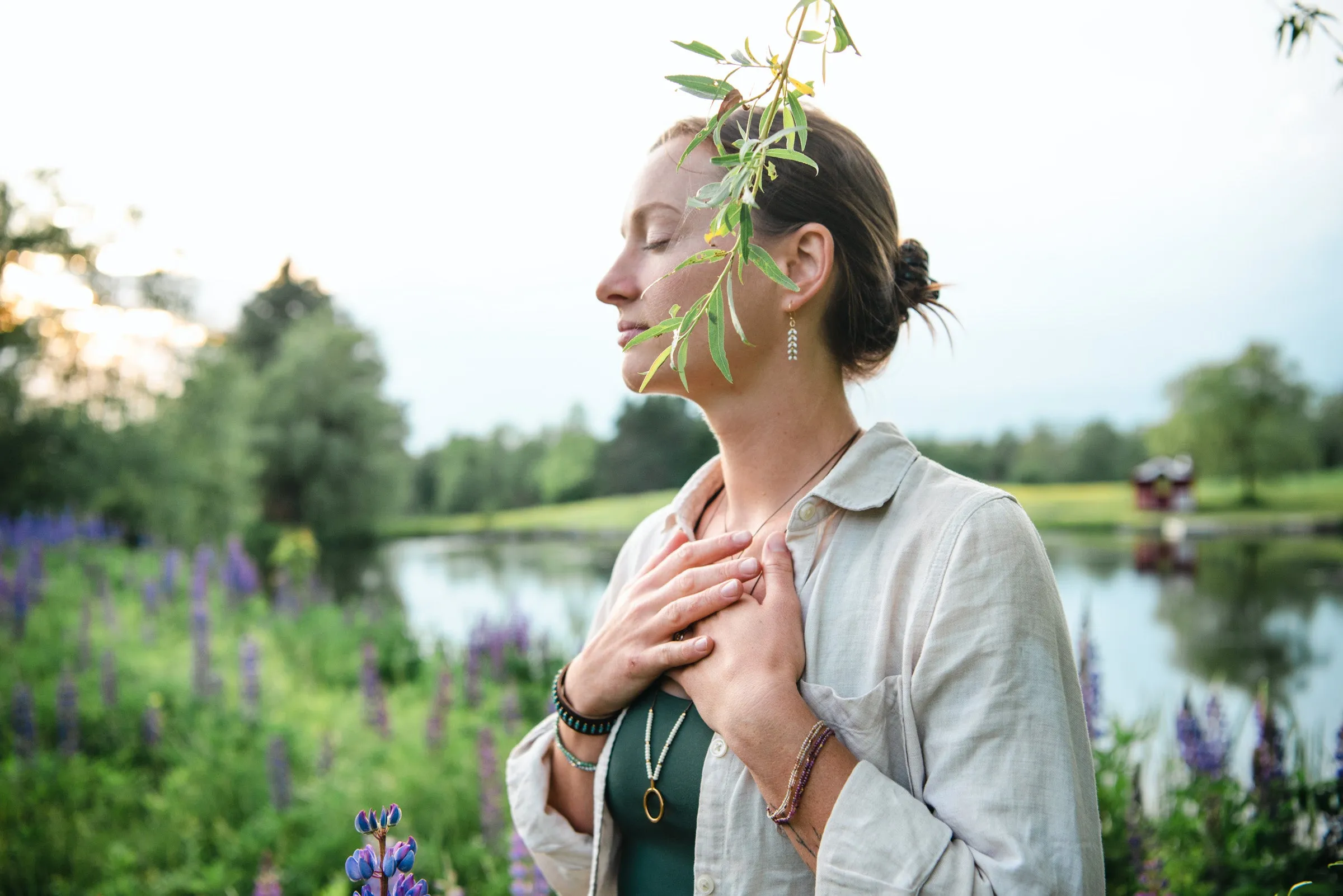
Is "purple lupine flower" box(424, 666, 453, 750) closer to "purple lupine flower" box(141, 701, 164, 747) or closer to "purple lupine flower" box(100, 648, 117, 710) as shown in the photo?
"purple lupine flower" box(141, 701, 164, 747)

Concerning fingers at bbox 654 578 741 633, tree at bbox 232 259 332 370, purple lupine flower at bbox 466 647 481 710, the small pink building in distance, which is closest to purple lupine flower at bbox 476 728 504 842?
purple lupine flower at bbox 466 647 481 710

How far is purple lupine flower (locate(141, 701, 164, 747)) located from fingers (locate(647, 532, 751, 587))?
3.22 meters

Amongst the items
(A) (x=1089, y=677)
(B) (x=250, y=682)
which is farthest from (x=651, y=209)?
(B) (x=250, y=682)

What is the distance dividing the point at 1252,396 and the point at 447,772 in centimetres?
394

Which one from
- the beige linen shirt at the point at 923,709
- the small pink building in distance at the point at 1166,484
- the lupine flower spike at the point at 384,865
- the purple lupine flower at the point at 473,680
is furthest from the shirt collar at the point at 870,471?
the small pink building in distance at the point at 1166,484

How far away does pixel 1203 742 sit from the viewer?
2.03 meters

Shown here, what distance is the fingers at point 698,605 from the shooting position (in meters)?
0.98

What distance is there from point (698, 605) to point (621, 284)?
16.8 inches

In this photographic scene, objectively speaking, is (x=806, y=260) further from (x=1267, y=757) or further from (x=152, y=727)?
(x=152, y=727)

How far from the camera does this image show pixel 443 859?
2.39 meters

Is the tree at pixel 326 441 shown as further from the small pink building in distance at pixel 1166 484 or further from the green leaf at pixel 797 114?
the green leaf at pixel 797 114

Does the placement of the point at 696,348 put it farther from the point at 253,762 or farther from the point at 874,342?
the point at 253,762

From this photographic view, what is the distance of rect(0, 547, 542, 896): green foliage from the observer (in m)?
2.55

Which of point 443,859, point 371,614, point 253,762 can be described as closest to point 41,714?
point 253,762
